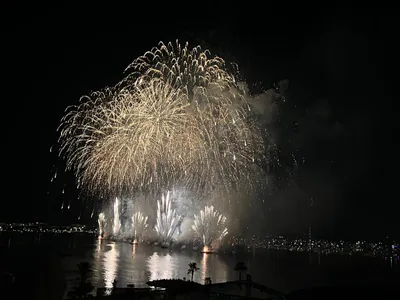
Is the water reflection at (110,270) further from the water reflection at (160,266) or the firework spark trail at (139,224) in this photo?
the firework spark trail at (139,224)

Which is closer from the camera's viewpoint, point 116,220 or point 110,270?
point 110,270

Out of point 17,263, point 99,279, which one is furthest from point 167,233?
point 99,279

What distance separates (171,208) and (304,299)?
8039 cm

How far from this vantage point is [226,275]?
78812mm

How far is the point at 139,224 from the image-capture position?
132 meters

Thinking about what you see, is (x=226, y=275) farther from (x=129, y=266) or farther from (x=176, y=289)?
(x=176, y=289)

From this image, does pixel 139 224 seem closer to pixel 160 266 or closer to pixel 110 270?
pixel 160 266

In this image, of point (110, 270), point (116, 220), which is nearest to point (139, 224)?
point (116, 220)

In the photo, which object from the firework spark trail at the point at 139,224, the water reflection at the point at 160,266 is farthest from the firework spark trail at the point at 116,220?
the water reflection at the point at 160,266

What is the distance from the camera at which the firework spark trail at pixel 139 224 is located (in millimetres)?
124938

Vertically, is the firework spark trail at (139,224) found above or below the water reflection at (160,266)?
above

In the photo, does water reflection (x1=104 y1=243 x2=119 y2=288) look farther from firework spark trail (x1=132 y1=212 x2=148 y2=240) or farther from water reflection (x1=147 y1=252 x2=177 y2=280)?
firework spark trail (x1=132 y1=212 x2=148 y2=240)

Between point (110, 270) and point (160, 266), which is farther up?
point (160, 266)

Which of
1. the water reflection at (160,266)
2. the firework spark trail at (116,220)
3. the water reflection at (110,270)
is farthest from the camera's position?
the firework spark trail at (116,220)
